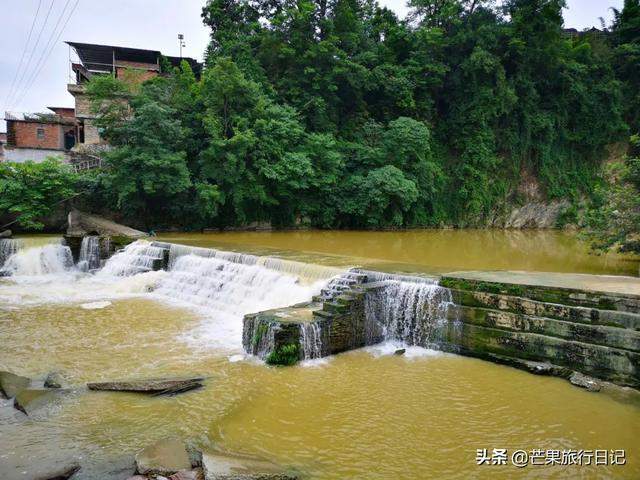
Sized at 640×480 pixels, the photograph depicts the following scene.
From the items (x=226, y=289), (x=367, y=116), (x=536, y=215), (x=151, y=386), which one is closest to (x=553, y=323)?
(x=151, y=386)

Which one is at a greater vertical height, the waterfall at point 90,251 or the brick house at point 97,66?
the brick house at point 97,66

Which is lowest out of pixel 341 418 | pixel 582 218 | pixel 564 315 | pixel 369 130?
pixel 341 418

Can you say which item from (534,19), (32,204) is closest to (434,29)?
(534,19)

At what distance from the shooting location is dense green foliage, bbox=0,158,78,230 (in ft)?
56.2

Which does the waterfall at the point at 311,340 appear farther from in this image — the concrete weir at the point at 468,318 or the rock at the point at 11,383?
the rock at the point at 11,383

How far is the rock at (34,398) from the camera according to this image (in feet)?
18.5

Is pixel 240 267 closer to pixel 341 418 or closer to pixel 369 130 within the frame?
pixel 341 418

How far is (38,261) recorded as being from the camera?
1484 centimetres

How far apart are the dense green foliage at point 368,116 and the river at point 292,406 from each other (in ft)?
33.3

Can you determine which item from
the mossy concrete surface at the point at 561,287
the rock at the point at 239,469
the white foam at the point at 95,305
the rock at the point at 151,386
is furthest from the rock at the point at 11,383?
the mossy concrete surface at the point at 561,287

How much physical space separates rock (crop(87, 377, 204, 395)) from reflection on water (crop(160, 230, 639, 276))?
571cm

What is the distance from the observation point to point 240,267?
→ 11.9 meters

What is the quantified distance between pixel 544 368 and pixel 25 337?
30.5 ft

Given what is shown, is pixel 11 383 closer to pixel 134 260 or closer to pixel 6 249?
pixel 134 260
